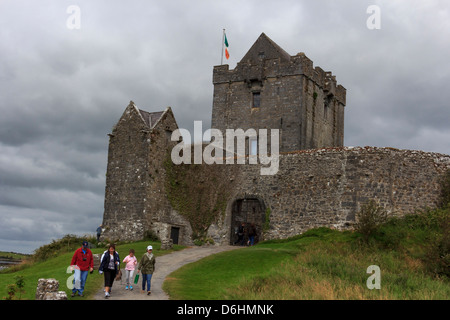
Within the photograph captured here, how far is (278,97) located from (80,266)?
27.5 meters

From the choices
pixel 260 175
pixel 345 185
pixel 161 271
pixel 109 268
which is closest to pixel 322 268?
pixel 161 271

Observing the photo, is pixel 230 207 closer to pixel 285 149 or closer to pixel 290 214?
pixel 290 214

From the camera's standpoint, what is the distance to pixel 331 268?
76.9 feet

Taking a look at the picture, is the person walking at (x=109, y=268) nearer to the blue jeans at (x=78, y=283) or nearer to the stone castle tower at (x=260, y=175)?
the blue jeans at (x=78, y=283)

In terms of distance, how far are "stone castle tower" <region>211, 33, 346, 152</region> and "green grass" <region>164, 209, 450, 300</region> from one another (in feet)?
→ 42.5

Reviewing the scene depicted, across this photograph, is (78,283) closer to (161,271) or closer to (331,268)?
(161,271)

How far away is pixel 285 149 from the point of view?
140 feet

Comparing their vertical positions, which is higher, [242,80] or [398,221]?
[242,80]

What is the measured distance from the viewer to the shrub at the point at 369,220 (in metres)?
29.1

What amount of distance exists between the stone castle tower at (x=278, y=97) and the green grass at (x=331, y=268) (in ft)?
42.5

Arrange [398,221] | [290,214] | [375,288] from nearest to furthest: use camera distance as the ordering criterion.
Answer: [375,288] → [398,221] → [290,214]

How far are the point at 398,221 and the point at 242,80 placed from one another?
1931cm
